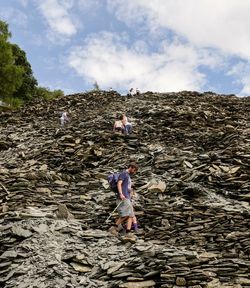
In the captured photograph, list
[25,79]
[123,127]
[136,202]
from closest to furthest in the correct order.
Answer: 1. [136,202]
2. [123,127]
3. [25,79]

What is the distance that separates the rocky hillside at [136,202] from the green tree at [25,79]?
37794 mm

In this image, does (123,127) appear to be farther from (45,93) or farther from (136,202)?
(45,93)

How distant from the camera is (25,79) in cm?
7131

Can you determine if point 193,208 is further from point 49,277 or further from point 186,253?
point 49,277

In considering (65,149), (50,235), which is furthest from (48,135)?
(50,235)

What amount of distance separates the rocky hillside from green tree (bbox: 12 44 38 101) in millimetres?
37794

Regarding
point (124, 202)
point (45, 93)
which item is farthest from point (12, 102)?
point (124, 202)

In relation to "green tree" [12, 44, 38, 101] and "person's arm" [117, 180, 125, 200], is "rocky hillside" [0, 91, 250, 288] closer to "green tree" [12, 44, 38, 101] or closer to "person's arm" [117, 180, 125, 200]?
"person's arm" [117, 180, 125, 200]

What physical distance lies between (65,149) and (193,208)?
10.9 metres

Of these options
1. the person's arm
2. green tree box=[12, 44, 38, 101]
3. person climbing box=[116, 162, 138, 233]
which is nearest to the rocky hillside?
person climbing box=[116, 162, 138, 233]

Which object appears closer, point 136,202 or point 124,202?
point 124,202

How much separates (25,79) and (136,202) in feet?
186

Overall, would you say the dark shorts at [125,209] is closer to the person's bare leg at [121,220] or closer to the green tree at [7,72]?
the person's bare leg at [121,220]

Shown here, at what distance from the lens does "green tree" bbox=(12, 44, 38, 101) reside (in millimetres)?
71250
